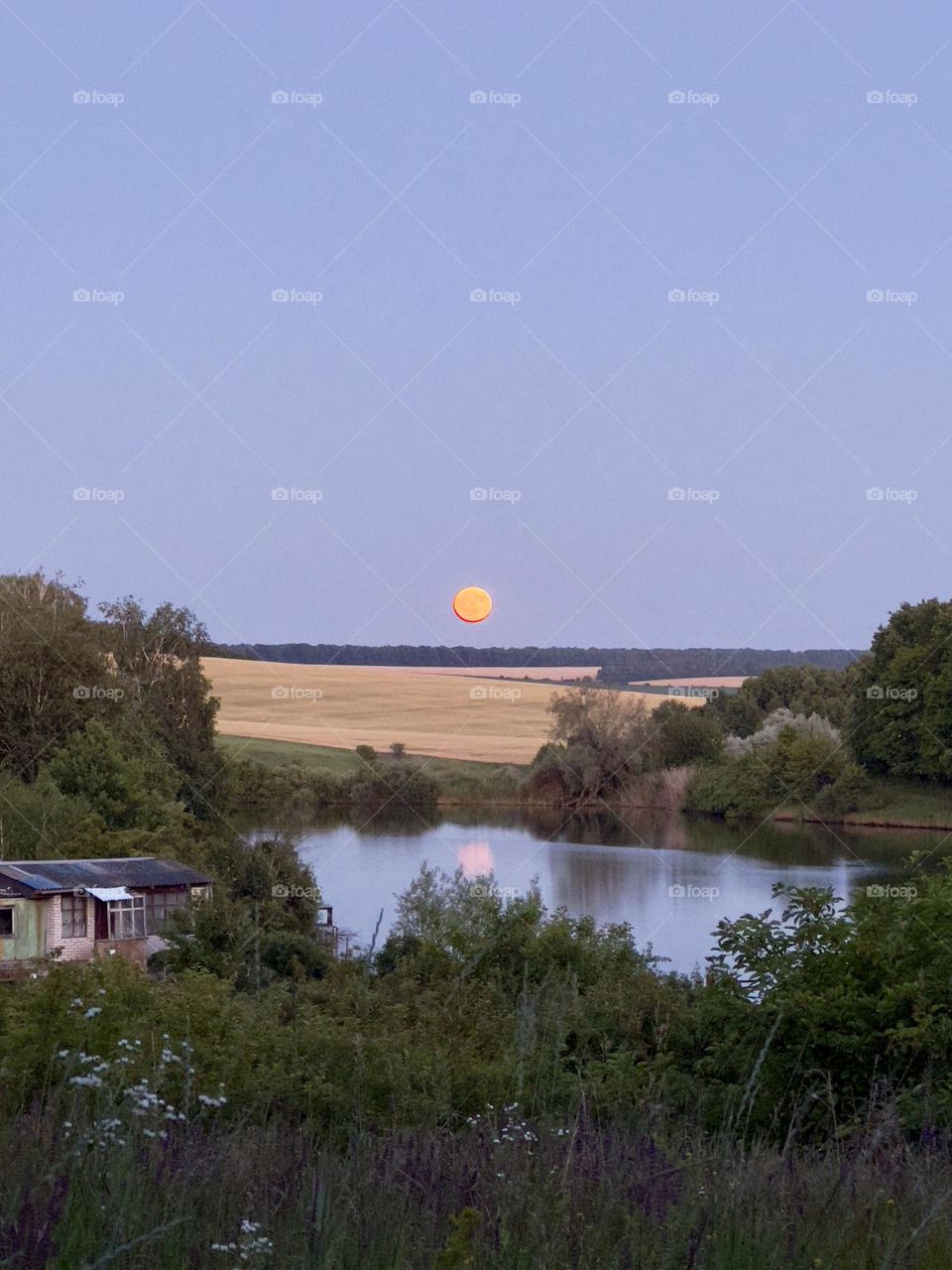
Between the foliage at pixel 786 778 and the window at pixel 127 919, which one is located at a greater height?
the foliage at pixel 786 778

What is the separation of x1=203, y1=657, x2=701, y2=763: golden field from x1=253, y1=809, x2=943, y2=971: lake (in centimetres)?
436

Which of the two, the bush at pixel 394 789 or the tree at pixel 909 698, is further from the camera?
the bush at pixel 394 789

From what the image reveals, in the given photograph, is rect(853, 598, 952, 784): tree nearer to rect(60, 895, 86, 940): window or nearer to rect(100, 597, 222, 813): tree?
rect(100, 597, 222, 813): tree

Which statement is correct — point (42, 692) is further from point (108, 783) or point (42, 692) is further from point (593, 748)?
point (593, 748)

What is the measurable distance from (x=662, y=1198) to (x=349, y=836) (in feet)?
172

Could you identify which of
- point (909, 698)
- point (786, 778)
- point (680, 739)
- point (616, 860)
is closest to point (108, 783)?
point (616, 860)

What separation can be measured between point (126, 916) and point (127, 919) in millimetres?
92

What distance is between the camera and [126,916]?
31.2 metres

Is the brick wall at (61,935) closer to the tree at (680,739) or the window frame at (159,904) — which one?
the window frame at (159,904)

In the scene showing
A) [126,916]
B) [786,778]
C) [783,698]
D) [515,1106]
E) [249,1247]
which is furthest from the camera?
[783,698]

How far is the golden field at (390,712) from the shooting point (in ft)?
213

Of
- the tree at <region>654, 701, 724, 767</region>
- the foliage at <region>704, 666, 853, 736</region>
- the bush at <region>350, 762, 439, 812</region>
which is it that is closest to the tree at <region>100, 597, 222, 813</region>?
the bush at <region>350, 762, 439, 812</region>

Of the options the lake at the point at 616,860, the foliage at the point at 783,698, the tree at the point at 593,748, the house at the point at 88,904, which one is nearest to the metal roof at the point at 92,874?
the house at the point at 88,904

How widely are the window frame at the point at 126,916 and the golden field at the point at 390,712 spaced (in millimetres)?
30841
